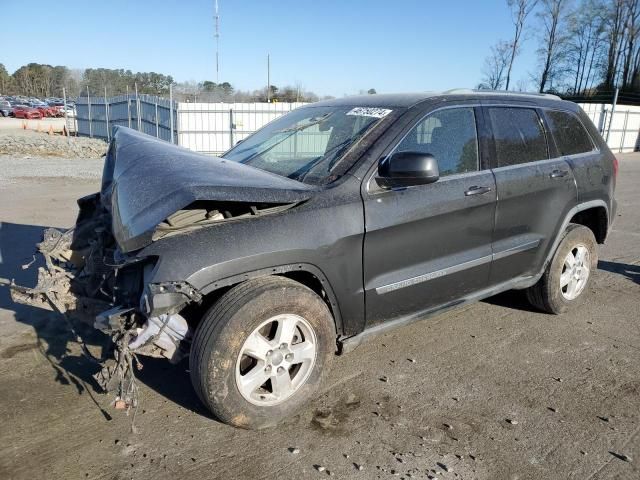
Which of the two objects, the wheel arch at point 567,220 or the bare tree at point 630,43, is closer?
the wheel arch at point 567,220

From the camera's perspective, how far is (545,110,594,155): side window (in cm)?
437

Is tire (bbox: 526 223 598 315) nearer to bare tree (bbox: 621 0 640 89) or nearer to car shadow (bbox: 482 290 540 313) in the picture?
car shadow (bbox: 482 290 540 313)

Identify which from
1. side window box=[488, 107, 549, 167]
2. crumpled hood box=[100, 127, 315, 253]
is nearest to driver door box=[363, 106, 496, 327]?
side window box=[488, 107, 549, 167]

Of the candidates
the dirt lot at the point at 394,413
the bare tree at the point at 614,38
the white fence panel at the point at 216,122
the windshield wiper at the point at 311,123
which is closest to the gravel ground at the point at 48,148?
the white fence panel at the point at 216,122

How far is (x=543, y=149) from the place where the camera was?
4.21 metres

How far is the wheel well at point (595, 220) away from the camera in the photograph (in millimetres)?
4734

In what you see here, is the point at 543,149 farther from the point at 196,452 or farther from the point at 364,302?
the point at 196,452

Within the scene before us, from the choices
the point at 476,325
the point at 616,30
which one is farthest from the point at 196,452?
the point at 616,30

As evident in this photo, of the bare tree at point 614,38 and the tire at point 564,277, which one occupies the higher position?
the bare tree at point 614,38

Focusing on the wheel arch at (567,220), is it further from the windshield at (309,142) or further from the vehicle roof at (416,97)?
the windshield at (309,142)

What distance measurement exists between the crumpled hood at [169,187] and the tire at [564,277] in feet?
8.31

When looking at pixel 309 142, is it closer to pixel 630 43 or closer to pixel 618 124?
pixel 618 124

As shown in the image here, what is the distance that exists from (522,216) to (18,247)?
5675 mm

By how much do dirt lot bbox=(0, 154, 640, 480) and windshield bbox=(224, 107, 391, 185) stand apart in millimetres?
1431
